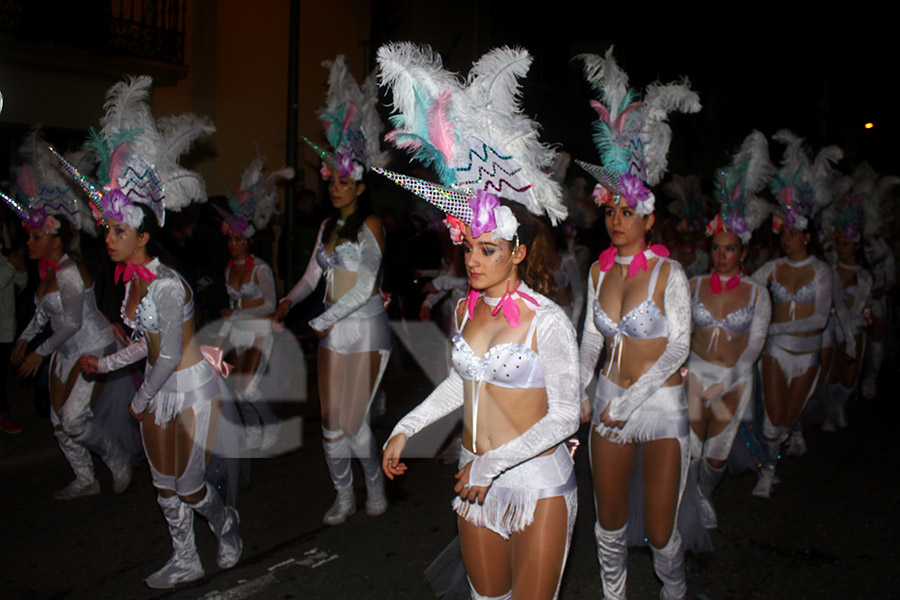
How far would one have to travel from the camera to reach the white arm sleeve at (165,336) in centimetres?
410

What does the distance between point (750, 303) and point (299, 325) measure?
22.1 feet

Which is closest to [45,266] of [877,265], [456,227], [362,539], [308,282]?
[308,282]

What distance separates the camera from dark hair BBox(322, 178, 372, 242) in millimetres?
5395

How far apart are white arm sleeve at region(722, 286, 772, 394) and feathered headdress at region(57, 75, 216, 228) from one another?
11.6 feet

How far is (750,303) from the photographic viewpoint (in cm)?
519

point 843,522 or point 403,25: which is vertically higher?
point 403,25

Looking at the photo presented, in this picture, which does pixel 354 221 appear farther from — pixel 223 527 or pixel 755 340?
pixel 755 340

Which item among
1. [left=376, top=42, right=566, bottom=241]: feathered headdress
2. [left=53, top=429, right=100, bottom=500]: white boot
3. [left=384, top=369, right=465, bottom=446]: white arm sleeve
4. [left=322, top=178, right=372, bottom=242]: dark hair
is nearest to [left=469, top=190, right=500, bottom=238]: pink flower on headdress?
[left=376, top=42, right=566, bottom=241]: feathered headdress

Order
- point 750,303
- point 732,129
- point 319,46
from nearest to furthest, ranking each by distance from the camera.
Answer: point 750,303
point 319,46
point 732,129

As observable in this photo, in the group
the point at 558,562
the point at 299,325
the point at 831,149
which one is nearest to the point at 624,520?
the point at 558,562

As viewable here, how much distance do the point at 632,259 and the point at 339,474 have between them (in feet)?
8.24

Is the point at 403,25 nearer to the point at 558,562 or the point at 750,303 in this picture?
the point at 750,303

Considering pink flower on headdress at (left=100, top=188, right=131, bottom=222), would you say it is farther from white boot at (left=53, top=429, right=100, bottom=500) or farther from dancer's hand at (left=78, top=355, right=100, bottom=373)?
white boot at (left=53, top=429, right=100, bottom=500)

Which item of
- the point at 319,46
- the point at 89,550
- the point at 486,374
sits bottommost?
the point at 89,550
